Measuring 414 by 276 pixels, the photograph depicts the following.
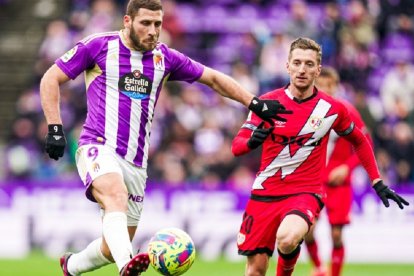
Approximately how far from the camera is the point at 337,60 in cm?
1931

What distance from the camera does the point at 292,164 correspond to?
31.7 ft

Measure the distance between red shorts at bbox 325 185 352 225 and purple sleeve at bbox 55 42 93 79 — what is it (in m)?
4.31

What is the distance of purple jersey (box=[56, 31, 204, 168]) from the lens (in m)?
9.20

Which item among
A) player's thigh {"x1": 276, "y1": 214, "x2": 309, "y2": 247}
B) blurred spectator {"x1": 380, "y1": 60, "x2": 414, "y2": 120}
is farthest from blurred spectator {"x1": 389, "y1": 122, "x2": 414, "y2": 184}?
player's thigh {"x1": 276, "y1": 214, "x2": 309, "y2": 247}

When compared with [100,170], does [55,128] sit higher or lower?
higher

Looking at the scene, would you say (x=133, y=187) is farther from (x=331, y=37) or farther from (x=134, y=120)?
(x=331, y=37)

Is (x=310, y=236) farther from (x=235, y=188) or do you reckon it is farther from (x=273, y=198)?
(x=235, y=188)

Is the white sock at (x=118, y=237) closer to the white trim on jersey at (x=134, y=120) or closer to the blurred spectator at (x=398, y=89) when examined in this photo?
the white trim on jersey at (x=134, y=120)

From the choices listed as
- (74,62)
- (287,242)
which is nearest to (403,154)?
(287,242)

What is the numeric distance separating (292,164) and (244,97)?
2.40ft

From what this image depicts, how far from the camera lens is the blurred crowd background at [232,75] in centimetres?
1773

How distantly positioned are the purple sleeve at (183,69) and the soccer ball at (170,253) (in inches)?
61.1

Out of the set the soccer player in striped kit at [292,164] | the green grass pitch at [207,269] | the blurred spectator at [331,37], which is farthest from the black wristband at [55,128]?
the blurred spectator at [331,37]

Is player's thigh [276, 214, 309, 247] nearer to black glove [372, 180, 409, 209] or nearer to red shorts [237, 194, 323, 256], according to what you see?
red shorts [237, 194, 323, 256]
